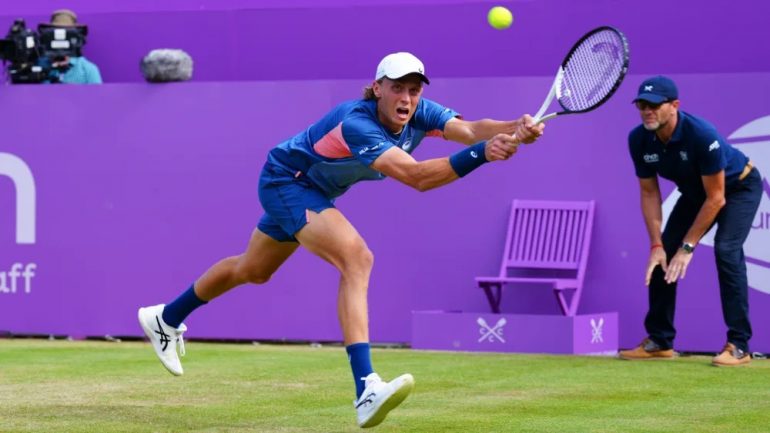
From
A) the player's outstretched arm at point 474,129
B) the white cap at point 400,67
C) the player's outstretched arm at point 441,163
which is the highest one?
the white cap at point 400,67

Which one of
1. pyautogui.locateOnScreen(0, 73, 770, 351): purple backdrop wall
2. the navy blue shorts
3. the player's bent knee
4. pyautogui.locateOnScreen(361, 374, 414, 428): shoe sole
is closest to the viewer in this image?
pyautogui.locateOnScreen(361, 374, 414, 428): shoe sole

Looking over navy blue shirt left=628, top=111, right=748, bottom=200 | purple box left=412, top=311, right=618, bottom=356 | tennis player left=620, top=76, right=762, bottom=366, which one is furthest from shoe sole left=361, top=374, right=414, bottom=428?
purple box left=412, top=311, right=618, bottom=356

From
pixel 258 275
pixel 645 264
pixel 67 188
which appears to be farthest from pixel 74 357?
pixel 645 264

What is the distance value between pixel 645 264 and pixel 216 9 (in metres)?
4.89

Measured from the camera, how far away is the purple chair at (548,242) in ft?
Answer: 32.1

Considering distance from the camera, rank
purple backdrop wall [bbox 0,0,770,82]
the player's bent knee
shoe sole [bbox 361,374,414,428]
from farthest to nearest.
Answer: purple backdrop wall [bbox 0,0,770,82], the player's bent knee, shoe sole [bbox 361,374,414,428]

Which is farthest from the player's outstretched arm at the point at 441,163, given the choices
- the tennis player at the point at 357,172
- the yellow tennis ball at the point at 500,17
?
the yellow tennis ball at the point at 500,17

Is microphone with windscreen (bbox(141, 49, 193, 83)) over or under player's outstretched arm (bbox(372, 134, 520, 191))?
over

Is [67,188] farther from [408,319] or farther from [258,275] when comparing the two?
[258,275]

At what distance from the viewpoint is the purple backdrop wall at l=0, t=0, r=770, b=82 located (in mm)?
11406

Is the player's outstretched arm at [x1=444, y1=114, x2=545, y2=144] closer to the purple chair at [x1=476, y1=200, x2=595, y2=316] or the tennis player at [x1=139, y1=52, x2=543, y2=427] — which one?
the tennis player at [x1=139, y1=52, x2=543, y2=427]

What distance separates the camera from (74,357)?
9242 mm

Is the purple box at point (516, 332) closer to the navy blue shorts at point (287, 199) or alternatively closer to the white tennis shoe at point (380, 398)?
the navy blue shorts at point (287, 199)

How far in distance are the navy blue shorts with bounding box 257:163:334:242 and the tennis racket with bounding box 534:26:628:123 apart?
3.69 feet
